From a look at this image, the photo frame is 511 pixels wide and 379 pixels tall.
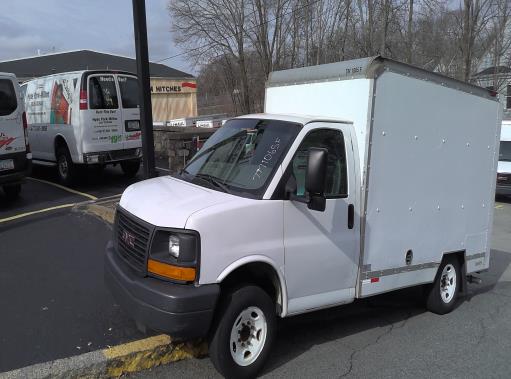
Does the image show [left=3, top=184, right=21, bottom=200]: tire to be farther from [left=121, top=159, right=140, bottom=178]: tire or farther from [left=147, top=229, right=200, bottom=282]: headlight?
[left=147, top=229, right=200, bottom=282]: headlight

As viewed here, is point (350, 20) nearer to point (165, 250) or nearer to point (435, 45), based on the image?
point (435, 45)

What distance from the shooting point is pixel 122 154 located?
35.3 ft

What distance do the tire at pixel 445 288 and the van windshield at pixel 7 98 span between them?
7.43 metres

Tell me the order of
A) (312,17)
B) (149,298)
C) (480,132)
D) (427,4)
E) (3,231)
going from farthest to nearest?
1. (312,17)
2. (427,4)
3. (3,231)
4. (480,132)
5. (149,298)

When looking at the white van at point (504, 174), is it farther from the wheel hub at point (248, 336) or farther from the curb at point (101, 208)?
the wheel hub at point (248, 336)

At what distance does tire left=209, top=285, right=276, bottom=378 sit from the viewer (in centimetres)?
367

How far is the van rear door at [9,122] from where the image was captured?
8.73m

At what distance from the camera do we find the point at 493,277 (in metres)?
7.64

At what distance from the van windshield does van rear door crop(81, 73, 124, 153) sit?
4.66ft

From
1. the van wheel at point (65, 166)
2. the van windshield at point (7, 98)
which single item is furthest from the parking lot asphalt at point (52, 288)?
the van windshield at point (7, 98)

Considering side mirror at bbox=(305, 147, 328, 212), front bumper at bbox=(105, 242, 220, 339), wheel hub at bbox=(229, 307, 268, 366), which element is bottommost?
wheel hub at bbox=(229, 307, 268, 366)

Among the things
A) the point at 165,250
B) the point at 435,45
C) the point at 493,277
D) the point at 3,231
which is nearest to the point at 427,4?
the point at 435,45

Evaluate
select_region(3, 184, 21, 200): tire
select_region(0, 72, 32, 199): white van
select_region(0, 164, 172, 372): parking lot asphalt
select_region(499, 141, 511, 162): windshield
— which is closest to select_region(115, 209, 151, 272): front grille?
select_region(0, 164, 172, 372): parking lot asphalt

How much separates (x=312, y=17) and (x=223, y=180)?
86.0ft
